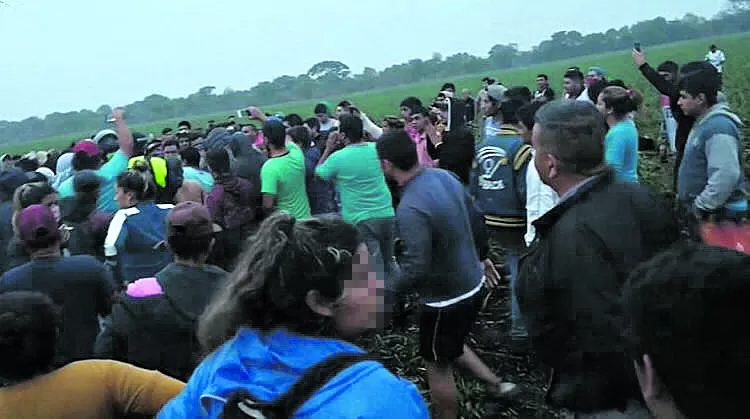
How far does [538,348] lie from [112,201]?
5.17 m

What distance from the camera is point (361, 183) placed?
7.16 metres

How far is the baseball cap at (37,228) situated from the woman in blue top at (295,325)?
7.75ft

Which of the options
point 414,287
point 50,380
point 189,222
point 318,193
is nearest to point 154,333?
point 189,222

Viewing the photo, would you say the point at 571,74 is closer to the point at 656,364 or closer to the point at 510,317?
the point at 510,317

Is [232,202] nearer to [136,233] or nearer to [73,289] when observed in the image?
[136,233]

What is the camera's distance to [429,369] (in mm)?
4969

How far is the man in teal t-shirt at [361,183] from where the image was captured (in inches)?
281

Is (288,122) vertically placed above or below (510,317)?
above

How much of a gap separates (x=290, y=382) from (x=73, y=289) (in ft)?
8.87

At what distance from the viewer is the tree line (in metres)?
71.5

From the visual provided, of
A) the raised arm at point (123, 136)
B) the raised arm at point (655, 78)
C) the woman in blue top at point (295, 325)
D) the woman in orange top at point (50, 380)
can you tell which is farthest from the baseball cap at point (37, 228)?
the raised arm at point (655, 78)

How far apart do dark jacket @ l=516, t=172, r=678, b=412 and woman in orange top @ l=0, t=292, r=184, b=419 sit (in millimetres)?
1330

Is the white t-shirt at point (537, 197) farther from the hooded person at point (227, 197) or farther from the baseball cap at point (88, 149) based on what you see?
the baseball cap at point (88, 149)

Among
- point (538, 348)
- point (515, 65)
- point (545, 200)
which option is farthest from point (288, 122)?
point (515, 65)
